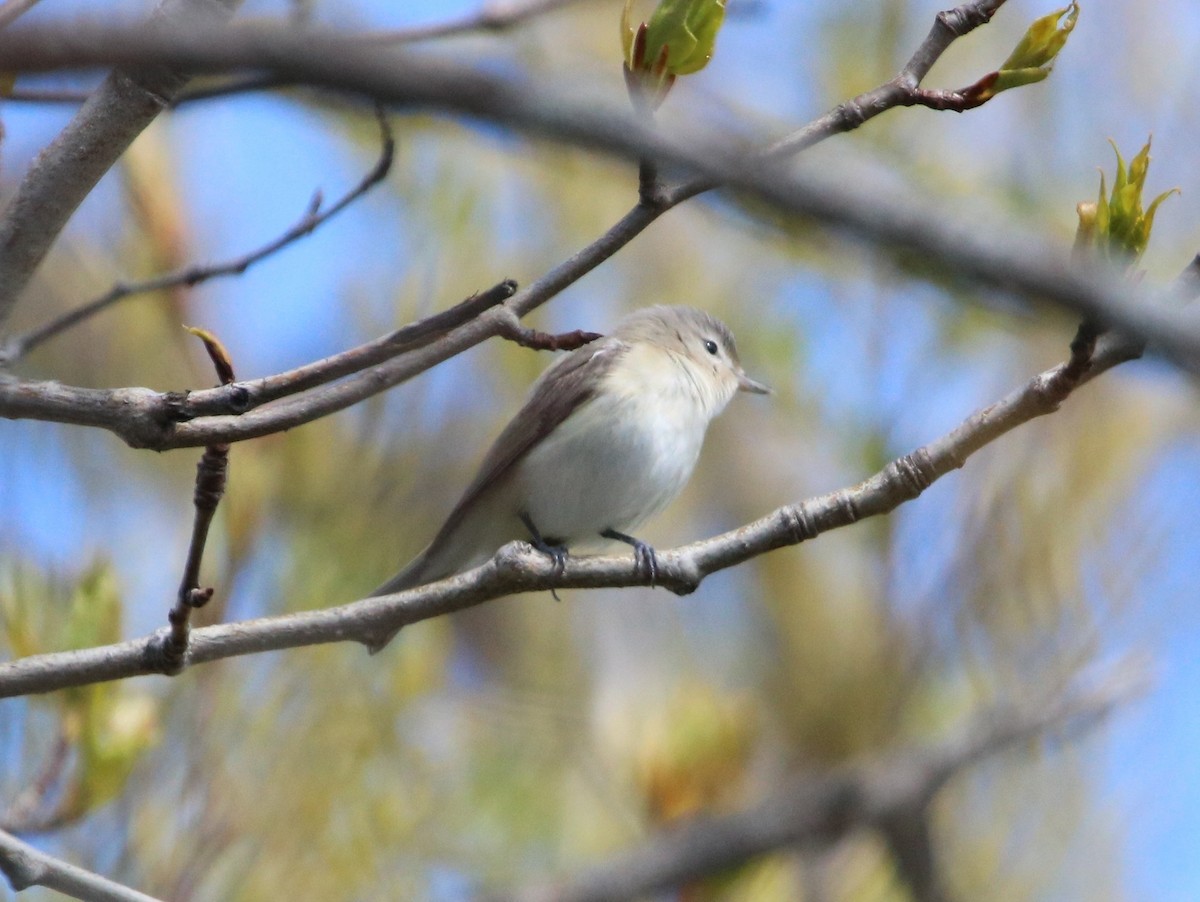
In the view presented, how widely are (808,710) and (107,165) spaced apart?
1818 mm

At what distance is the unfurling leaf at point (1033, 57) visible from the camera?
1.63m

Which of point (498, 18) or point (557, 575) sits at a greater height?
point (498, 18)

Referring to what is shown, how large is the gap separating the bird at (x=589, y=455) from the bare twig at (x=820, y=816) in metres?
1.18

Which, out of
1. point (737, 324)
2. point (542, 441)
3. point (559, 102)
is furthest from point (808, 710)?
point (559, 102)

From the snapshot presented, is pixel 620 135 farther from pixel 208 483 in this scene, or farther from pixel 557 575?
pixel 557 575

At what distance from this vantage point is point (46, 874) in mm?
1527

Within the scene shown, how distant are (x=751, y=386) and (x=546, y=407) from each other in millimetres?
690

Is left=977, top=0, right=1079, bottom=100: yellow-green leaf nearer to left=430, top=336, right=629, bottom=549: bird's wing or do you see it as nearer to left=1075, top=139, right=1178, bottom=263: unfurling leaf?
left=1075, top=139, right=1178, bottom=263: unfurling leaf

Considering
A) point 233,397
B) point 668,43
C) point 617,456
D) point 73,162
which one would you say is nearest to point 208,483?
point 233,397

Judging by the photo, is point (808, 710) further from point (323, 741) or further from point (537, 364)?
point (537, 364)

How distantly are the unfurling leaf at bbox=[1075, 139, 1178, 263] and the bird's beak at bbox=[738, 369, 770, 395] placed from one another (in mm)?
1990

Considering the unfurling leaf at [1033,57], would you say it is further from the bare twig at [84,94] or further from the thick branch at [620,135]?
the thick branch at [620,135]

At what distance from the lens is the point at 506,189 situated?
382 centimetres

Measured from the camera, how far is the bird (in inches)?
126
